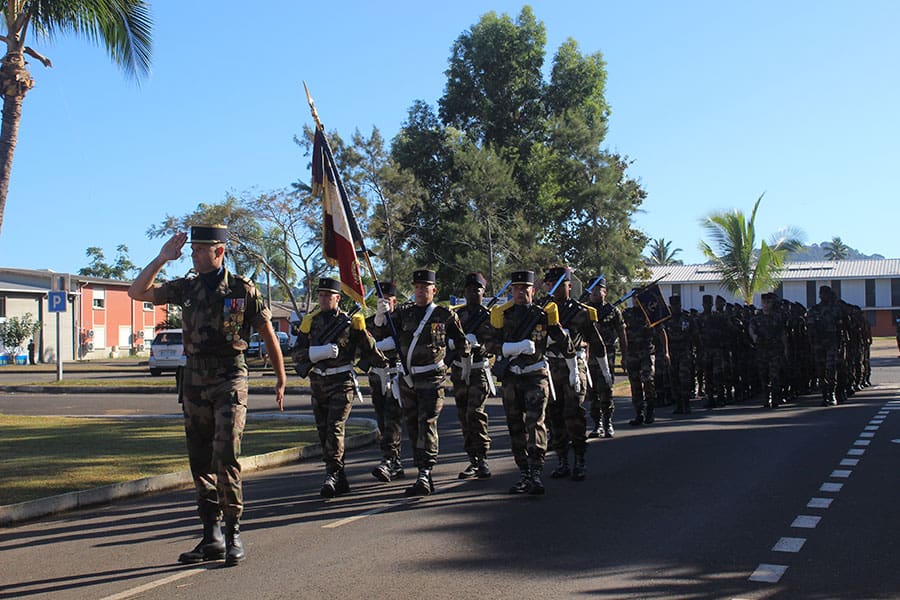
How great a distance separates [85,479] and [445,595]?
19.5 ft

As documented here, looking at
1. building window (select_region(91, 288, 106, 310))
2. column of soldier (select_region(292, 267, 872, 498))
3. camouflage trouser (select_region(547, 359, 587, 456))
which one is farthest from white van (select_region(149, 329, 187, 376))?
building window (select_region(91, 288, 106, 310))

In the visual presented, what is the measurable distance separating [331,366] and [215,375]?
107 inches

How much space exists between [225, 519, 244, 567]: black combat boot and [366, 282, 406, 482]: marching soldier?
3.41m

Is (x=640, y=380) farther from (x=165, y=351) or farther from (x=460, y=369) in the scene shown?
(x=165, y=351)

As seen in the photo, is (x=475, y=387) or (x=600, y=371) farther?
(x=600, y=371)

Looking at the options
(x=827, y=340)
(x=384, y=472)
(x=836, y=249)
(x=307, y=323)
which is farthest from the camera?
(x=836, y=249)

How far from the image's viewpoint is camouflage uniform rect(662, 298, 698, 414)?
56.8 ft

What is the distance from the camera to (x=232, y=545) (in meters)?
6.45

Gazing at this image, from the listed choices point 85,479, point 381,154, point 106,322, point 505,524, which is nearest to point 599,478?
point 505,524

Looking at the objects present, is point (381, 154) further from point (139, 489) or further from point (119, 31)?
point (139, 489)

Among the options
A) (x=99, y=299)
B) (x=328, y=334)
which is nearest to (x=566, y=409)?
(x=328, y=334)

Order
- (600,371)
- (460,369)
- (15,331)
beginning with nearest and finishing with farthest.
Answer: (460,369) < (600,371) < (15,331)

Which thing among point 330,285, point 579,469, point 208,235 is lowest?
point 579,469

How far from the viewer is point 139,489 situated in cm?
987
